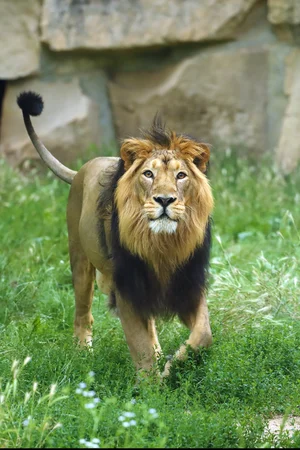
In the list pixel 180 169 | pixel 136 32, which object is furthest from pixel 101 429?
pixel 136 32

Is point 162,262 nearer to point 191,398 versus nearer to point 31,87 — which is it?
point 191,398

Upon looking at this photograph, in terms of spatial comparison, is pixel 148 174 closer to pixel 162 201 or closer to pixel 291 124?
pixel 162 201

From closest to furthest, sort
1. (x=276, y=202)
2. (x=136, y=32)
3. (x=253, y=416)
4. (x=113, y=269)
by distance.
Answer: (x=253, y=416)
(x=113, y=269)
(x=276, y=202)
(x=136, y=32)

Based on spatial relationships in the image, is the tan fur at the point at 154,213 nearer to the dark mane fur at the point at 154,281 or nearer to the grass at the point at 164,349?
the dark mane fur at the point at 154,281

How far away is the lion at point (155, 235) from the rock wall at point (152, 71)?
3.85 m

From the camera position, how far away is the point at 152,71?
29.5 feet

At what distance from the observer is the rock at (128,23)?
851 centimetres

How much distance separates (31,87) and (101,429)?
5825mm

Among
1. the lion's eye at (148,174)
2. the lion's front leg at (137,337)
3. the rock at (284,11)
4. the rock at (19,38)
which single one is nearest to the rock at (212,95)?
the rock at (284,11)

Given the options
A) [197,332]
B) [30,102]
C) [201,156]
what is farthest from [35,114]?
[197,332]

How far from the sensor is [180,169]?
4.40m

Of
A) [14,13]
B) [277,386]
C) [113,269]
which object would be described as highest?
[14,13]

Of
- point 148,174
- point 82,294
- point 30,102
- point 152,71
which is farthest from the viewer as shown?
point 152,71

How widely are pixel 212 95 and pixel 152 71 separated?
24.8 inches
